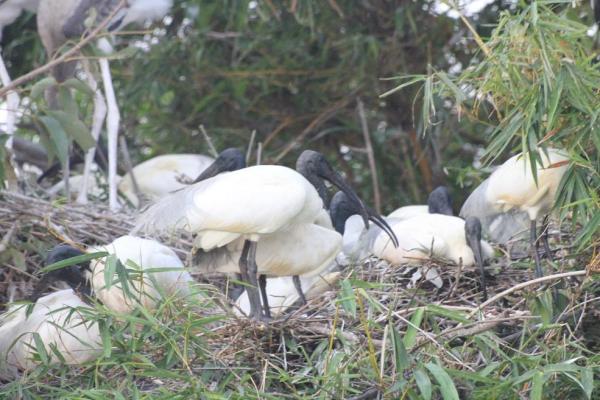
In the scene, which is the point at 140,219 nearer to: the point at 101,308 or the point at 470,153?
the point at 101,308

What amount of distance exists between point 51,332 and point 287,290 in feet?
3.67

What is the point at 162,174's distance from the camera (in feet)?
22.9

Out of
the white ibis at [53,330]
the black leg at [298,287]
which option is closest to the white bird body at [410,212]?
the black leg at [298,287]

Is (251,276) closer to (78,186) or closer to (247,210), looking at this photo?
(247,210)

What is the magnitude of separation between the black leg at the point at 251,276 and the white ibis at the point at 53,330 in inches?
19.2

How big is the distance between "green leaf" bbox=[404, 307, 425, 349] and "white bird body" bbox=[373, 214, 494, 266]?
2.60 ft

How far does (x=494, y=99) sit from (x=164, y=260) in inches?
43.2

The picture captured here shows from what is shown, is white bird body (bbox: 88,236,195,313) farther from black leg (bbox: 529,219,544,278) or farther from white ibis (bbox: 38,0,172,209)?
white ibis (bbox: 38,0,172,209)

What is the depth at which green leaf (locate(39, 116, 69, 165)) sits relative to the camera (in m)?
5.26

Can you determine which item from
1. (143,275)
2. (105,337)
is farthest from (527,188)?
(105,337)

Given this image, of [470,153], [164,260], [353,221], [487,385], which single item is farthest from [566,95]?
[470,153]

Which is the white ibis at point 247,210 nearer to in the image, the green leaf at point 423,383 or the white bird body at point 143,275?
the white bird body at point 143,275

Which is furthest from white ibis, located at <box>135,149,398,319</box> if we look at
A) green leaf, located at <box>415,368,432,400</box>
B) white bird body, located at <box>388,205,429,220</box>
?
white bird body, located at <box>388,205,429,220</box>

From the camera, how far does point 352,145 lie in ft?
26.1
